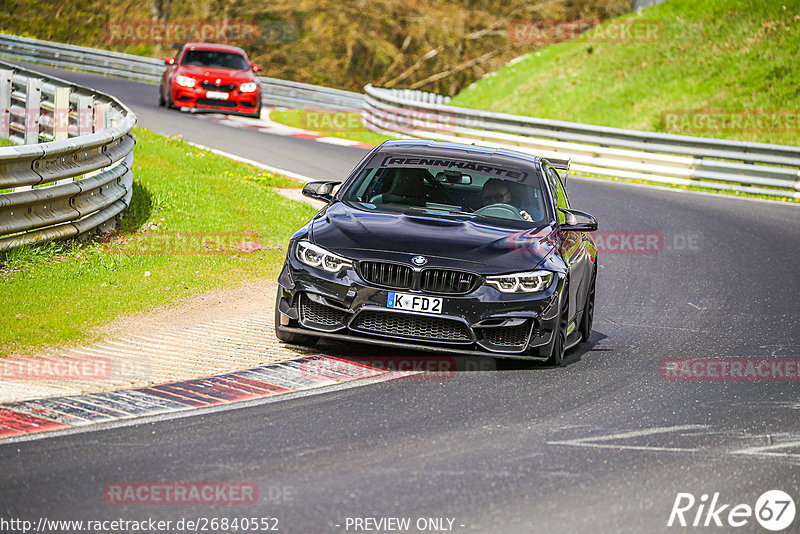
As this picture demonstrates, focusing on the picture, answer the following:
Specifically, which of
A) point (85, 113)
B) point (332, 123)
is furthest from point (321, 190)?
point (332, 123)

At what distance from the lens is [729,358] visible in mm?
9242

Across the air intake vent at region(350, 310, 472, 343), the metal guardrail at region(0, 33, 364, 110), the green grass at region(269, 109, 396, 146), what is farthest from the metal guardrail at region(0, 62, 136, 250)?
the metal guardrail at region(0, 33, 364, 110)

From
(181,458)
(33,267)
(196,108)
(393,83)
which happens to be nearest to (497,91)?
(196,108)

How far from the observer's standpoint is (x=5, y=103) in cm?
1794

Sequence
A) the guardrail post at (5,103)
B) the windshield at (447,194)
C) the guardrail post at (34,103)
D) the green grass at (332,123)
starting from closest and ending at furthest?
the windshield at (447,194) < the guardrail post at (34,103) < the guardrail post at (5,103) < the green grass at (332,123)

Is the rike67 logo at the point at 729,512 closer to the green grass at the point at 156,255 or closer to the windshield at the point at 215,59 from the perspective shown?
the green grass at the point at 156,255

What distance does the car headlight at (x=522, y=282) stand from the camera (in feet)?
25.9

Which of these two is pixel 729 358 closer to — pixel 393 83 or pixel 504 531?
pixel 504 531

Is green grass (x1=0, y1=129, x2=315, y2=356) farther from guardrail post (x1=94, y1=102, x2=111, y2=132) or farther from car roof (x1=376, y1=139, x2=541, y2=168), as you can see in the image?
car roof (x1=376, y1=139, x2=541, y2=168)

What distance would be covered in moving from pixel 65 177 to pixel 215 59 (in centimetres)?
1808

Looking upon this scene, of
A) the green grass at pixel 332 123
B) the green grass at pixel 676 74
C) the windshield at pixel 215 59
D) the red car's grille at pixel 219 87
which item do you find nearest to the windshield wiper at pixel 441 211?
the green grass at pixel 332 123

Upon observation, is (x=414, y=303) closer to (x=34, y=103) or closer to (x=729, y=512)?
(x=729, y=512)

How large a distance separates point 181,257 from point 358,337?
4.50 metres

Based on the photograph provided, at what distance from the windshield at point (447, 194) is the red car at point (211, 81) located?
19.2 meters
